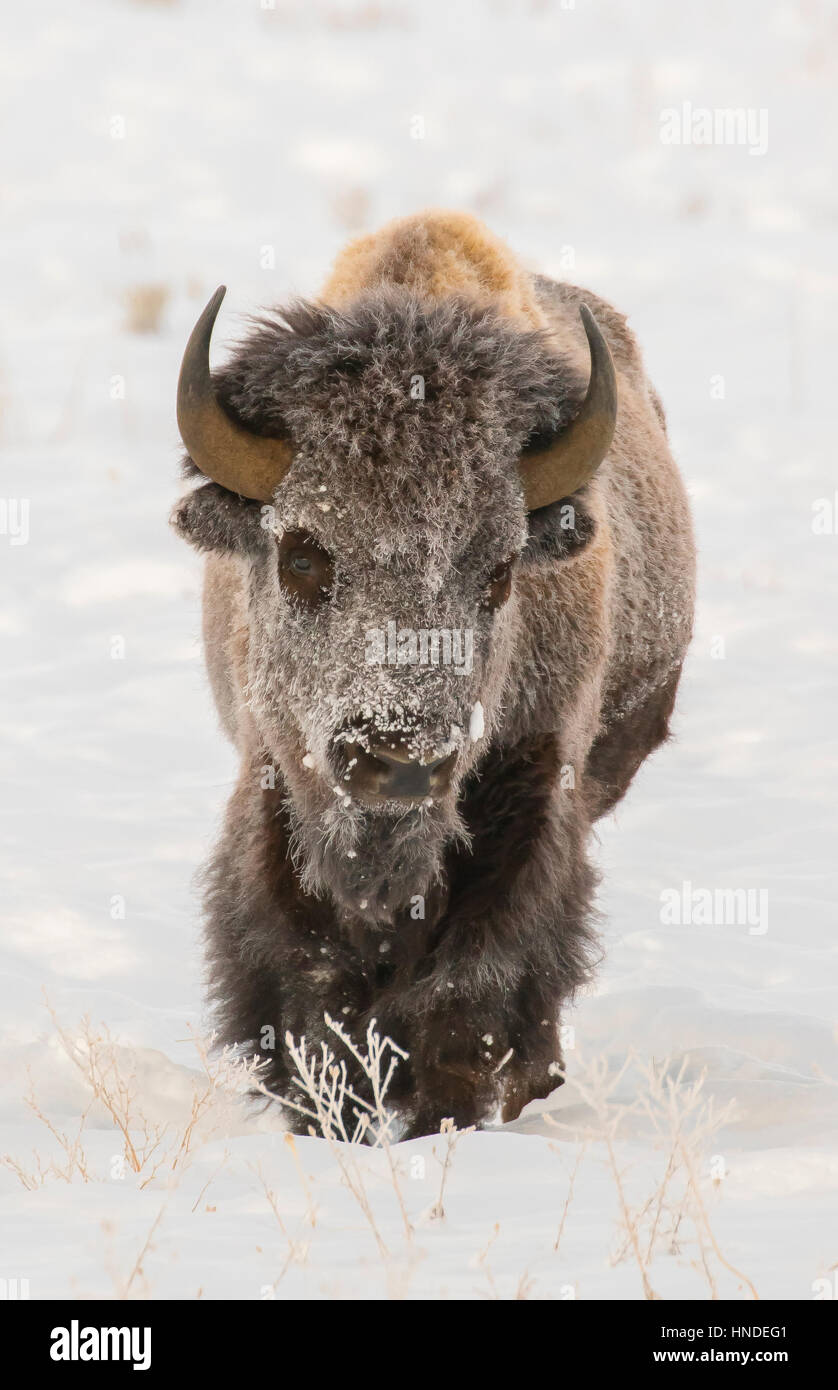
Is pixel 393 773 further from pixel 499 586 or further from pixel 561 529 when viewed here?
pixel 561 529

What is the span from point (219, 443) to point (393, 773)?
1122 mm

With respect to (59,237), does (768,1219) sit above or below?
below

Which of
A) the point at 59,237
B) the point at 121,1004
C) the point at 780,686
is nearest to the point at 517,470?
the point at 121,1004

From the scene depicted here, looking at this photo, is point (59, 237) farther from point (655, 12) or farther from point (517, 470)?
point (517, 470)

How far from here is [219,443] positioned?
177 inches

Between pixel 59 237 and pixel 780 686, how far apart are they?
31.2 ft

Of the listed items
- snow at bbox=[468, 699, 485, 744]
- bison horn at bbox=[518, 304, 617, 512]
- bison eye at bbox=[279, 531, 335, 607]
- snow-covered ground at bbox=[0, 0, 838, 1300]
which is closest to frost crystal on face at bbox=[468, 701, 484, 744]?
snow at bbox=[468, 699, 485, 744]

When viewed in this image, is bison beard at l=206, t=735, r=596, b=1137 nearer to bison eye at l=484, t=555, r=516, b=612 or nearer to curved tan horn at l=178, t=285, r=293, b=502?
bison eye at l=484, t=555, r=516, b=612

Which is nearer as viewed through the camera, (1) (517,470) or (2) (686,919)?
(1) (517,470)

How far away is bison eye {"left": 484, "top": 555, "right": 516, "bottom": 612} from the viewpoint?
4578mm

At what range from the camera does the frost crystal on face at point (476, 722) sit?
14.8 feet

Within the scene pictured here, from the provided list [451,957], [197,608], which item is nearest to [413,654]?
[451,957]
